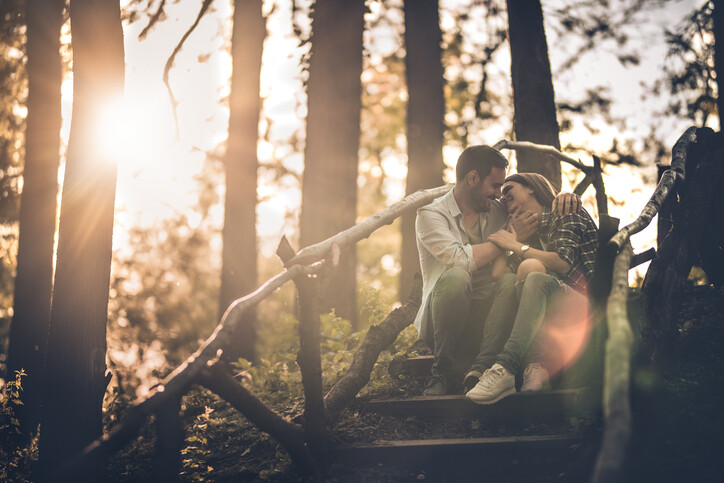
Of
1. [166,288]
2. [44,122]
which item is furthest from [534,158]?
[166,288]

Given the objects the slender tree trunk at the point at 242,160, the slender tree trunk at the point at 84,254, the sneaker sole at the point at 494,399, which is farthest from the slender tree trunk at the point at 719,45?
the slender tree trunk at the point at 242,160

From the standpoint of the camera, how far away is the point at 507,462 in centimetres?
408

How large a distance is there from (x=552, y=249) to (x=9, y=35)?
9583mm

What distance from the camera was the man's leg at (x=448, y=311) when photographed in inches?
189

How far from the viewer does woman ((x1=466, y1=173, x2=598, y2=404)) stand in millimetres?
4441

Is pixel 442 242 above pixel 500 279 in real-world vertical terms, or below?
above

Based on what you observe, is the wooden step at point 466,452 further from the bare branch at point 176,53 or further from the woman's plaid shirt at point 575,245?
the bare branch at point 176,53

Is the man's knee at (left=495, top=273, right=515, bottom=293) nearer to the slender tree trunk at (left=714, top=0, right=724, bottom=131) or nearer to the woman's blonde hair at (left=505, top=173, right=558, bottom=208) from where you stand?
the woman's blonde hair at (left=505, top=173, right=558, bottom=208)

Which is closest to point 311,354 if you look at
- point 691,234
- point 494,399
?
point 494,399

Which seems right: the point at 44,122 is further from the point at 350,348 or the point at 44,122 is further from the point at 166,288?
the point at 166,288

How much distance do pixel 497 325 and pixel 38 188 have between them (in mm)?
6872

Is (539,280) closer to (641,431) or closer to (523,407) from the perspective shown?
(523,407)

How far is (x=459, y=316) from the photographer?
15.8ft

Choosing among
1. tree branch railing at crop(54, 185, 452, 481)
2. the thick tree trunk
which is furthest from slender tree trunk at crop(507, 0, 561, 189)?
tree branch railing at crop(54, 185, 452, 481)
